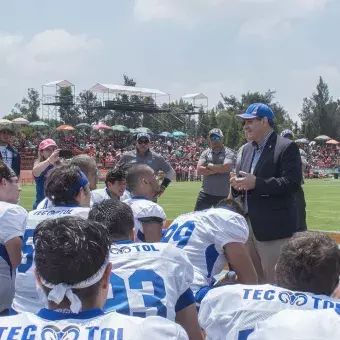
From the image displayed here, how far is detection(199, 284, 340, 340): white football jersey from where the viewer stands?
2559 millimetres

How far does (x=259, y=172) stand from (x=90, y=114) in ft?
245

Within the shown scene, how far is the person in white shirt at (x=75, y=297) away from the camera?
1.98 metres

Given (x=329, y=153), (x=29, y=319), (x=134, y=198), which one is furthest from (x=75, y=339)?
(x=329, y=153)

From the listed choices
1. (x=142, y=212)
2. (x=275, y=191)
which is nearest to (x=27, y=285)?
(x=142, y=212)

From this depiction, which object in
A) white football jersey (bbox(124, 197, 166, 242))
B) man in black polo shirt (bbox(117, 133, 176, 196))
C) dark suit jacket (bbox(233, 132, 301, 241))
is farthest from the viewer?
man in black polo shirt (bbox(117, 133, 176, 196))

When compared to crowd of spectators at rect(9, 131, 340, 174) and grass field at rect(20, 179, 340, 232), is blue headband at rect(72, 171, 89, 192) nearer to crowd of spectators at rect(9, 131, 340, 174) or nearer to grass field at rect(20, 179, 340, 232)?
grass field at rect(20, 179, 340, 232)

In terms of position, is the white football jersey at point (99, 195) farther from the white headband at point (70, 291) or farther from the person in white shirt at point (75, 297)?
the white headband at point (70, 291)

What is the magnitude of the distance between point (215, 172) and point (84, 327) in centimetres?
656

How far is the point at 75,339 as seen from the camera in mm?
1930

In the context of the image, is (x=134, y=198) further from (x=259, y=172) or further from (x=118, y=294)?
(x=118, y=294)

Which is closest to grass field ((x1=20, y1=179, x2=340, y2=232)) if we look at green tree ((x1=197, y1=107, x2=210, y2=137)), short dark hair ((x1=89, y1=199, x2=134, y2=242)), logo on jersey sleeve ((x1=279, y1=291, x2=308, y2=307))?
short dark hair ((x1=89, y1=199, x2=134, y2=242))

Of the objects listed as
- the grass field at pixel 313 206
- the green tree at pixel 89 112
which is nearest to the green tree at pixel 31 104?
the green tree at pixel 89 112

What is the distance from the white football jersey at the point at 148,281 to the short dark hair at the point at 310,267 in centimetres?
68

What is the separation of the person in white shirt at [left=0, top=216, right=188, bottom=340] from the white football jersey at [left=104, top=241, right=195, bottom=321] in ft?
2.89
